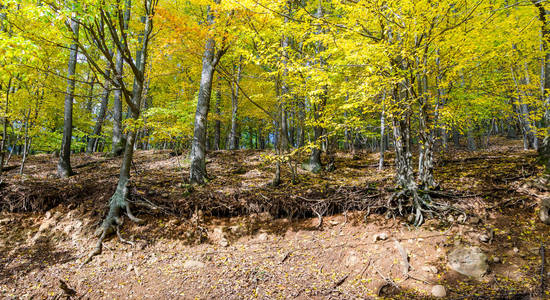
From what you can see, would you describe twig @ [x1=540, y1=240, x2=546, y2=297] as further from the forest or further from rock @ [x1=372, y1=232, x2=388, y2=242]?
rock @ [x1=372, y1=232, x2=388, y2=242]

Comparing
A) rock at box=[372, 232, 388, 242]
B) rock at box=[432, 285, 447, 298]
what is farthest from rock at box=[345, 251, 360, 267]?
rock at box=[432, 285, 447, 298]

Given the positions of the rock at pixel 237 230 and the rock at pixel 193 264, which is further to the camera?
the rock at pixel 237 230

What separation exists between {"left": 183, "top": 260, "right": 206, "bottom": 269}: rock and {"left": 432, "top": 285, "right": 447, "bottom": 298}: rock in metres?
4.09

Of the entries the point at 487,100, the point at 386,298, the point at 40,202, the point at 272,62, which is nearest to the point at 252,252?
the point at 386,298

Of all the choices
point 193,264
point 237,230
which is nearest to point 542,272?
point 237,230

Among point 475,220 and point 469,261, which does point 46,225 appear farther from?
point 475,220

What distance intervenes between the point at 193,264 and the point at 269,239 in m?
1.70

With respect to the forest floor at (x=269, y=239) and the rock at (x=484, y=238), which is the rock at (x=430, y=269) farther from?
the rock at (x=484, y=238)

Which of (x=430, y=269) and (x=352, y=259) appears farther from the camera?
(x=352, y=259)

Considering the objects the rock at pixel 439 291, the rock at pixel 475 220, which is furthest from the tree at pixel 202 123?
the rock at pixel 475 220

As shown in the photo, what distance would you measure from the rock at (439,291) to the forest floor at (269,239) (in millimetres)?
104

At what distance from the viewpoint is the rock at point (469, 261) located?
3.82 meters

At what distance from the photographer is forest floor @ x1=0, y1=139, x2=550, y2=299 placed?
406 centimetres

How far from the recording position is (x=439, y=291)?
11.7 feet
